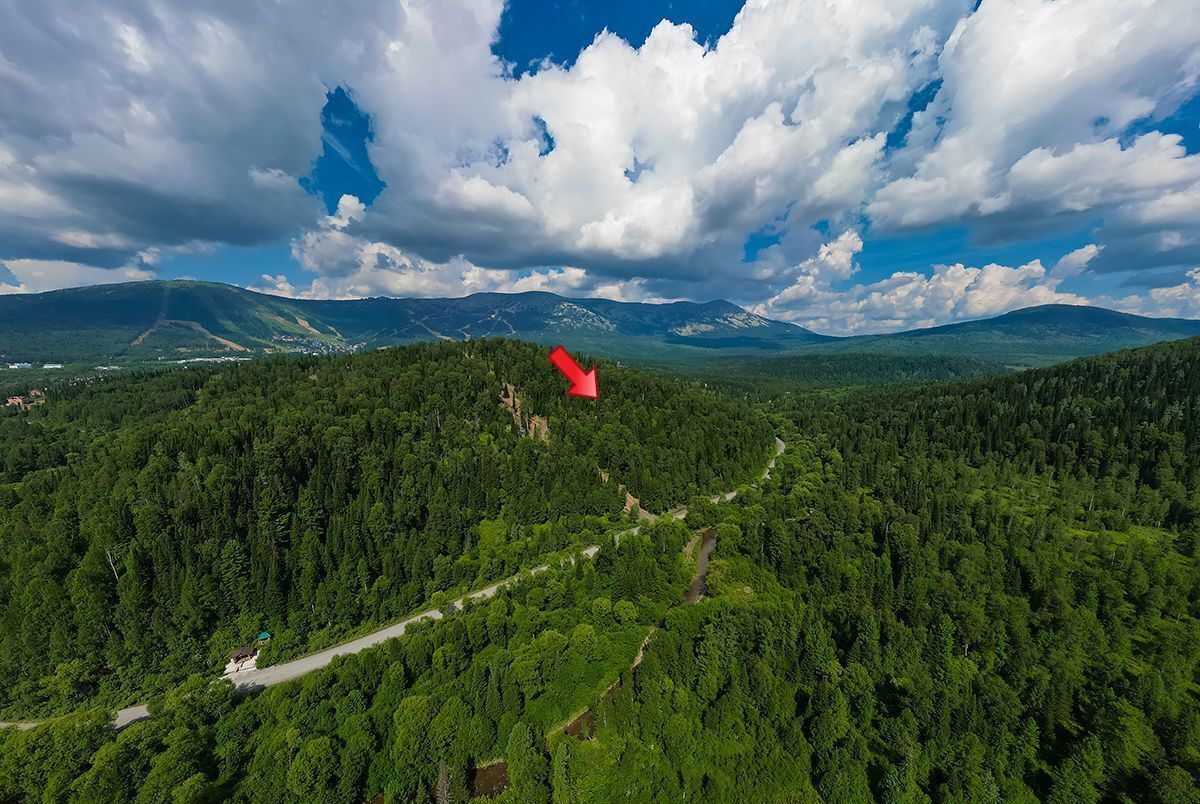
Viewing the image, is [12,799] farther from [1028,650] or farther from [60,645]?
[1028,650]

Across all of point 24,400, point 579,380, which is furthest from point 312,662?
point 24,400

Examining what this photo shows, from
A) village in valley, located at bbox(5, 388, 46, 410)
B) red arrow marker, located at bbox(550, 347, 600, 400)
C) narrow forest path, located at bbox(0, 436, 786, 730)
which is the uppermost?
red arrow marker, located at bbox(550, 347, 600, 400)

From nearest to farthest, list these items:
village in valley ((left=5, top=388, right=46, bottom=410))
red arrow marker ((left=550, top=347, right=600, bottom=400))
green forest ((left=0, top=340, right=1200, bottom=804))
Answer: green forest ((left=0, top=340, right=1200, bottom=804)), red arrow marker ((left=550, top=347, right=600, bottom=400)), village in valley ((left=5, top=388, right=46, bottom=410))

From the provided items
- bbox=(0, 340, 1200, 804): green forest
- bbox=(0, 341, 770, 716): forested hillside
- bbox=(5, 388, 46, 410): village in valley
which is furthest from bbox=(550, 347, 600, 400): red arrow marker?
bbox=(5, 388, 46, 410): village in valley

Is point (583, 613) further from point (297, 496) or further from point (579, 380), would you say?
point (579, 380)

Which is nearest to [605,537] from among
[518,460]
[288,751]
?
[518,460]

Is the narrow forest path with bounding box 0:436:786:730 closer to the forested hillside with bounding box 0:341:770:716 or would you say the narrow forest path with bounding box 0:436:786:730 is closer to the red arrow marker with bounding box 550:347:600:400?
the forested hillside with bounding box 0:341:770:716
